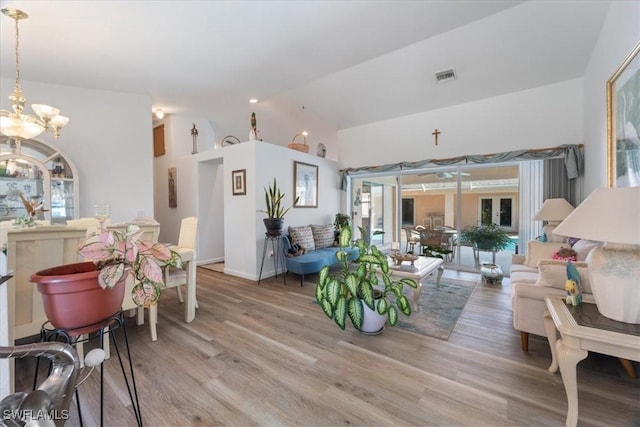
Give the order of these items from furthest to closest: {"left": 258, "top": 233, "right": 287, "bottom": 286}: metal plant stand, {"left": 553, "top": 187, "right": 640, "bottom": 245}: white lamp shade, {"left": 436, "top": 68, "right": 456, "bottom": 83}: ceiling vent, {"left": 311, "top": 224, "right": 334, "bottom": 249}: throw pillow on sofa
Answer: {"left": 311, "top": 224, "right": 334, "bottom": 249}: throw pillow on sofa
{"left": 258, "top": 233, "right": 287, "bottom": 286}: metal plant stand
{"left": 436, "top": 68, "right": 456, "bottom": 83}: ceiling vent
{"left": 553, "top": 187, "right": 640, "bottom": 245}: white lamp shade

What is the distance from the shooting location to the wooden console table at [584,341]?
1.27 meters

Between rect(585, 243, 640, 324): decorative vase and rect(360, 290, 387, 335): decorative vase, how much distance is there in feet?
4.74

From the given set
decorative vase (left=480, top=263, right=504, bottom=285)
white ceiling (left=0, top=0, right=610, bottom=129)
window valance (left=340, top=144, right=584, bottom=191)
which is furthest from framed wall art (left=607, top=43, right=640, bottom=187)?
decorative vase (left=480, top=263, right=504, bottom=285)

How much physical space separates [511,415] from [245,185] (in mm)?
3919

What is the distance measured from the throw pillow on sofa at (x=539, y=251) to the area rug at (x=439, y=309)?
2.63 ft

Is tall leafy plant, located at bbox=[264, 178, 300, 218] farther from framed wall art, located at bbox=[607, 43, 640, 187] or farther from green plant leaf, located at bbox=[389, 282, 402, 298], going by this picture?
framed wall art, located at bbox=[607, 43, 640, 187]

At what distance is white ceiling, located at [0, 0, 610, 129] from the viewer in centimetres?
262

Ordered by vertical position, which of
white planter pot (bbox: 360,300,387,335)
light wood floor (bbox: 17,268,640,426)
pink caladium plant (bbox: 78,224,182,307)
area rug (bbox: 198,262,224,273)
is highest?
pink caladium plant (bbox: 78,224,182,307)

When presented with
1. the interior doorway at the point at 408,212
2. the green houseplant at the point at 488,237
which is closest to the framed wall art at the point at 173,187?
the interior doorway at the point at 408,212

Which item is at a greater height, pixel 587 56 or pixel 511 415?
pixel 587 56

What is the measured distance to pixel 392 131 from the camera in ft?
17.6

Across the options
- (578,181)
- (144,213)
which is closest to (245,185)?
(144,213)

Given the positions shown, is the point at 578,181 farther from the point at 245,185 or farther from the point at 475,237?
the point at 245,185

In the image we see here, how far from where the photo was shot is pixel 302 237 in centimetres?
442
